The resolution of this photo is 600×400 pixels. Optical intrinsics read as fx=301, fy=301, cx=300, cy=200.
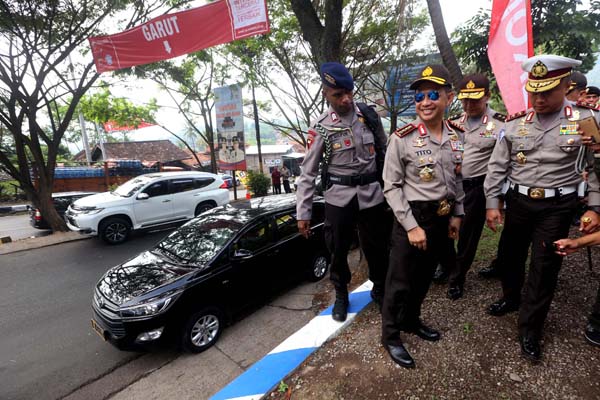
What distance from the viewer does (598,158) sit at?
66.1 inches

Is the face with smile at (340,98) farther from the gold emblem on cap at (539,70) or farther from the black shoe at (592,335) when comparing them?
the black shoe at (592,335)

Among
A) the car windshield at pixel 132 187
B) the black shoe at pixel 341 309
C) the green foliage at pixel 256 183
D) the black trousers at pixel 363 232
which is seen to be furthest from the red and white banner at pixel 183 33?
the green foliage at pixel 256 183

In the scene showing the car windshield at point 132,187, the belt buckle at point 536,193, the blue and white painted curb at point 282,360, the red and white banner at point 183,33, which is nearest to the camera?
the belt buckle at point 536,193

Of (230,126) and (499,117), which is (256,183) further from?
(499,117)

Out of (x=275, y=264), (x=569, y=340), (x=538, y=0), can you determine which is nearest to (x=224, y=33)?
(x=275, y=264)

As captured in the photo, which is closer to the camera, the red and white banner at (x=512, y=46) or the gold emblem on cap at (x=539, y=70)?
the gold emblem on cap at (x=539, y=70)

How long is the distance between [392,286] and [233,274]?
77.2 inches

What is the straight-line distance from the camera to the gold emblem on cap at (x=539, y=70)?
174 centimetres

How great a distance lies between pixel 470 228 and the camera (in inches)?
105

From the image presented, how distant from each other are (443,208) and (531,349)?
41.4 inches

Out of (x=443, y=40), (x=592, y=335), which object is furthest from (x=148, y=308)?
(x=443, y=40)

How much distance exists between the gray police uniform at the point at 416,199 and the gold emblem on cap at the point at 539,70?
54 cm

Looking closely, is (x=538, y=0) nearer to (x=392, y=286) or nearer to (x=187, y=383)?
(x=392, y=286)

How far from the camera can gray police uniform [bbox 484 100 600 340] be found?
1801 mm
